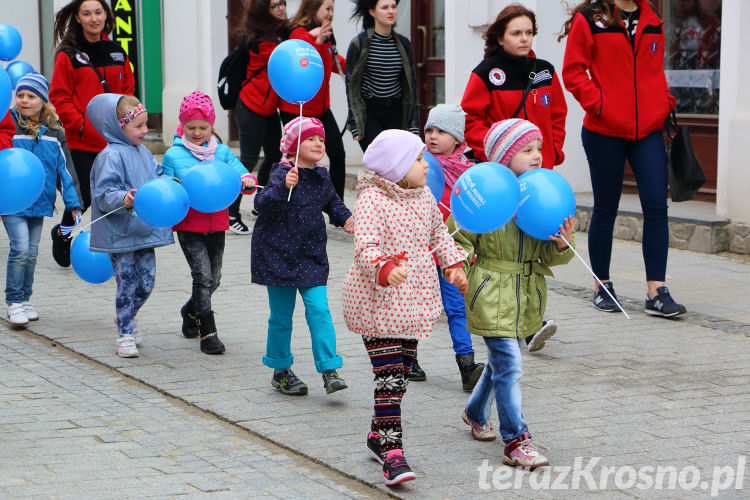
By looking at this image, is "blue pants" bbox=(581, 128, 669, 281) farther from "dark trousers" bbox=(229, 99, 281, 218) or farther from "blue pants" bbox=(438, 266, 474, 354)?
"dark trousers" bbox=(229, 99, 281, 218)

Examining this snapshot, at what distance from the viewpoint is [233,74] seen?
10.8 metres

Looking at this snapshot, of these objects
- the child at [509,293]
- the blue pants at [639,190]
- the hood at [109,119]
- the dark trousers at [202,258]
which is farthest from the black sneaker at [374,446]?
the blue pants at [639,190]

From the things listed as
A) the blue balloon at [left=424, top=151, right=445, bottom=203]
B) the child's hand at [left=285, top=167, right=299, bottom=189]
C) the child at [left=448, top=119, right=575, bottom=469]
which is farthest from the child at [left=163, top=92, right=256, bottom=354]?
the child at [left=448, top=119, right=575, bottom=469]

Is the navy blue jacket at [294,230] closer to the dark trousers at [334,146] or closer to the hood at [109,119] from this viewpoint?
the hood at [109,119]

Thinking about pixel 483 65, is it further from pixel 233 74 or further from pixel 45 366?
pixel 233 74

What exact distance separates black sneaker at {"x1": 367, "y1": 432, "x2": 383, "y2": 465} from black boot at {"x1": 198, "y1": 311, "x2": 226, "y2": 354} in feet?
6.95

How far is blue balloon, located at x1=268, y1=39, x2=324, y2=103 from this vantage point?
20.8ft

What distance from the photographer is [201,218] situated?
22.7ft

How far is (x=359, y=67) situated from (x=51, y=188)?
9.59 feet

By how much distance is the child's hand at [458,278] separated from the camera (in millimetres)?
4824

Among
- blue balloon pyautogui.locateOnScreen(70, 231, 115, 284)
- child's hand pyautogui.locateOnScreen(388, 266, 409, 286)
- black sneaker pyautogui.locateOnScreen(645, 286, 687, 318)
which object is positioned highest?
child's hand pyautogui.locateOnScreen(388, 266, 409, 286)

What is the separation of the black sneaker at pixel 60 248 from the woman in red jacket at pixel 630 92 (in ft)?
13.8

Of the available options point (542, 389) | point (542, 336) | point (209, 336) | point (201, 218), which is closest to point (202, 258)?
point (201, 218)

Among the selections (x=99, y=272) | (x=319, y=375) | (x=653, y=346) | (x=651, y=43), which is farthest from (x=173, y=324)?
(x=651, y=43)
